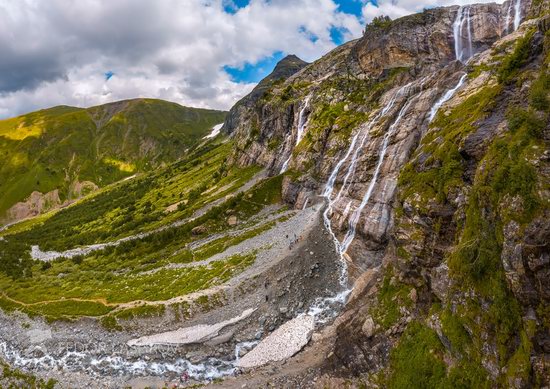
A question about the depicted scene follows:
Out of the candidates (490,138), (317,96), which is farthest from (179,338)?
(317,96)

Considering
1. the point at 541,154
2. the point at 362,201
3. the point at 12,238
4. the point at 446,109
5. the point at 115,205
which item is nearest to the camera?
the point at 541,154

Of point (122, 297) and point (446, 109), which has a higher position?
point (446, 109)

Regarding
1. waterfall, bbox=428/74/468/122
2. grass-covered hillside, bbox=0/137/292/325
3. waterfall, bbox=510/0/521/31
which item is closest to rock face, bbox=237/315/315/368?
grass-covered hillside, bbox=0/137/292/325

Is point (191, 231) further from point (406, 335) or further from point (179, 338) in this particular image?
point (406, 335)

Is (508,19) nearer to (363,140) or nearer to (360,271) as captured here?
(363,140)

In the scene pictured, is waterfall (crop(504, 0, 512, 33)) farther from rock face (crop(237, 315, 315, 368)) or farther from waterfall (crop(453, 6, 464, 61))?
rock face (crop(237, 315, 315, 368))

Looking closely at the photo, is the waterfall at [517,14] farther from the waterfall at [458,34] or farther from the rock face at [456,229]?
the rock face at [456,229]
